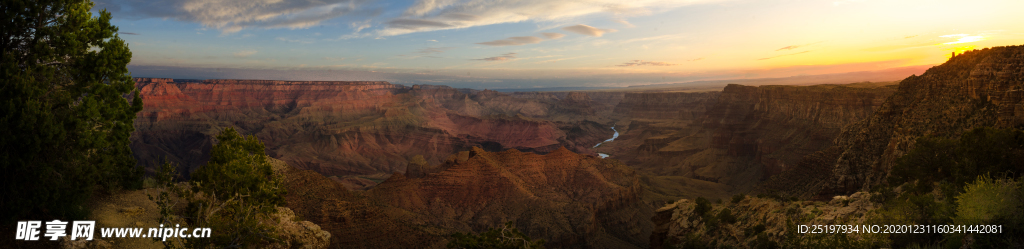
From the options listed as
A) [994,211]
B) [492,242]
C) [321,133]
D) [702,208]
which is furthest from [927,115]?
[321,133]

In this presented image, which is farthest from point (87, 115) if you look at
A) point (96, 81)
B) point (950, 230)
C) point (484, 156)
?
point (484, 156)

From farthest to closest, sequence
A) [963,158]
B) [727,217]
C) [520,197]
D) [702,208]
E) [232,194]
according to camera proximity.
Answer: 1. [520,197]
2. [702,208]
3. [727,217]
4. [963,158]
5. [232,194]

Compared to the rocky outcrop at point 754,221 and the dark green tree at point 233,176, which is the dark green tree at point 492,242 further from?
the rocky outcrop at point 754,221

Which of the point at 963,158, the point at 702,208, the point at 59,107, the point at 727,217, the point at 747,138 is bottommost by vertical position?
the point at 747,138

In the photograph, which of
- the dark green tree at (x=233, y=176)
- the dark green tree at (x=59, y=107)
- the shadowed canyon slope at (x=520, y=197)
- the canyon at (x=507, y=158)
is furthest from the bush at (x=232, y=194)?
the shadowed canyon slope at (x=520, y=197)

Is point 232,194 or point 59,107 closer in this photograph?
point 59,107

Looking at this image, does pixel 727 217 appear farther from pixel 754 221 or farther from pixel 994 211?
pixel 994 211

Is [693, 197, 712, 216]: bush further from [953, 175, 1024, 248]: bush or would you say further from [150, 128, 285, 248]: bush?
[150, 128, 285, 248]: bush

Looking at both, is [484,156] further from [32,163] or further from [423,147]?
[423,147]
